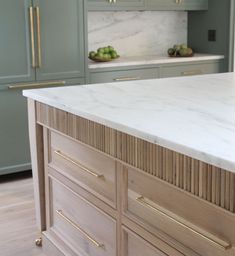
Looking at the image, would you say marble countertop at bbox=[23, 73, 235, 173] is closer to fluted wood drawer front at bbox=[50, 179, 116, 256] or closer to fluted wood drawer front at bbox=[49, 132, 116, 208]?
fluted wood drawer front at bbox=[49, 132, 116, 208]

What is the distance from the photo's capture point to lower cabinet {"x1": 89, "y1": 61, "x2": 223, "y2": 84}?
13.1 ft

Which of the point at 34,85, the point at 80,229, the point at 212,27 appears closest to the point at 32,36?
the point at 34,85

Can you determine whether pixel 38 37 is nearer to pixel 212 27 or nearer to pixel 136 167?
pixel 212 27

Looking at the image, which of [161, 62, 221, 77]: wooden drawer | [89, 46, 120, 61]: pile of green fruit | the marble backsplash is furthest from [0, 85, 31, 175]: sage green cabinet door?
[161, 62, 221, 77]: wooden drawer

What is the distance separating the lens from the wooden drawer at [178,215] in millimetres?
1210

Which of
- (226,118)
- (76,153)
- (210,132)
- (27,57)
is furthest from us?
(27,57)

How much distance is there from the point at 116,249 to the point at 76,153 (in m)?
0.44

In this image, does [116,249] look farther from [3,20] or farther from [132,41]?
[132,41]

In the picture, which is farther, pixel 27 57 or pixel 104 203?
pixel 27 57

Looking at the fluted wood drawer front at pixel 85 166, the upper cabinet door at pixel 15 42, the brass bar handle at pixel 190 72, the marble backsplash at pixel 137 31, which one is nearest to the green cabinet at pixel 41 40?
the upper cabinet door at pixel 15 42

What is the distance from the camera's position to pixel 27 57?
11.6ft

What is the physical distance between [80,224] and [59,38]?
79.4 inches

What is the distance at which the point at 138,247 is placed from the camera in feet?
5.16

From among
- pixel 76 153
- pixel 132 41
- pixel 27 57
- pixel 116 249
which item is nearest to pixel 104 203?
pixel 116 249
